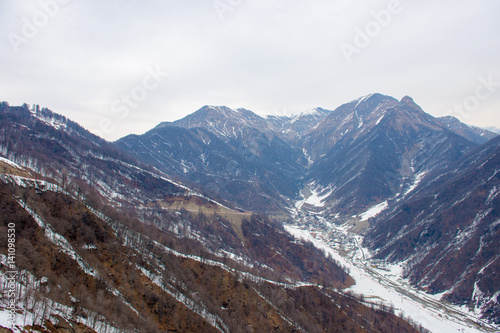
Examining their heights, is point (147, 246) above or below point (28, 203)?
below

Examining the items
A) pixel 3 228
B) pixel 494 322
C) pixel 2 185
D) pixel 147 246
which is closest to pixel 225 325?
pixel 147 246

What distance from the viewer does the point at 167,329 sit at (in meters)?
86.8

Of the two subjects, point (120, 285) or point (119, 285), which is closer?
point (119, 285)

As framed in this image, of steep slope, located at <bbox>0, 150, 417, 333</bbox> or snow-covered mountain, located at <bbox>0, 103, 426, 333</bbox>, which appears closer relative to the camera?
snow-covered mountain, located at <bbox>0, 103, 426, 333</bbox>

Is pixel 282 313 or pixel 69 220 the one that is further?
pixel 282 313

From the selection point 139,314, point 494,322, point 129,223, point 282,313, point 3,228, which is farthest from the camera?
point 494,322

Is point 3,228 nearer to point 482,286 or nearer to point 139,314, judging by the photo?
point 139,314

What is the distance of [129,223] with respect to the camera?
446ft

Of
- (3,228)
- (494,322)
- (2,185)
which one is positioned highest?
(2,185)

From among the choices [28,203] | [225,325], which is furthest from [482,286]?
[28,203]

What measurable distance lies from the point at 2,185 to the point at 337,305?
13574 centimetres

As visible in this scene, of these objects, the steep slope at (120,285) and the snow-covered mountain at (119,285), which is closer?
the snow-covered mountain at (119,285)

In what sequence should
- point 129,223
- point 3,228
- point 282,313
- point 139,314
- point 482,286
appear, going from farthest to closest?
point 482,286
point 129,223
point 282,313
point 139,314
point 3,228

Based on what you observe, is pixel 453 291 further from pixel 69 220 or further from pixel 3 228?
pixel 3 228
